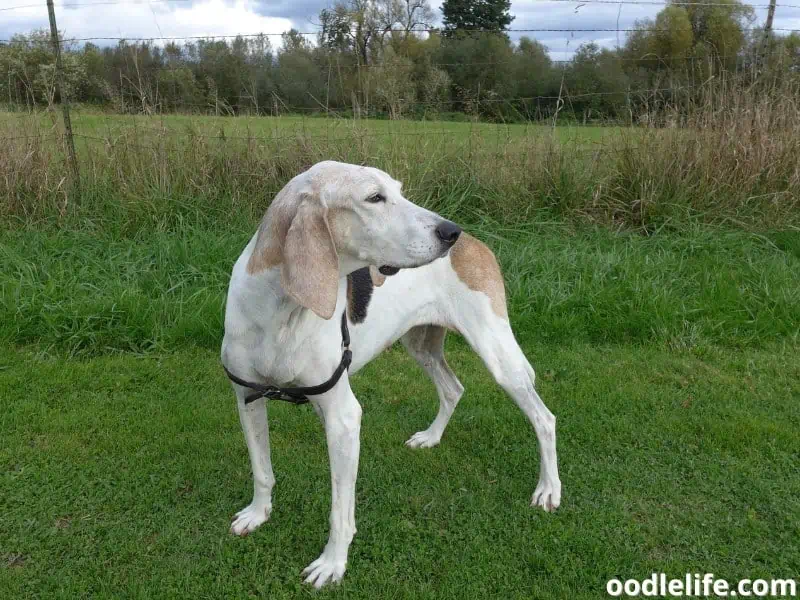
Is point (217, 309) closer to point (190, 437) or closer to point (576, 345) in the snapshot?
point (190, 437)

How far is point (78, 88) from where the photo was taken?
7.35m

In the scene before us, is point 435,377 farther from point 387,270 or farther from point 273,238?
point 273,238

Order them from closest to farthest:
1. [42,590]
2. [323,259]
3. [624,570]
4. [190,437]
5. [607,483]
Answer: [323,259] < [42,590] < [624,570] < [607,483] < [190,437]

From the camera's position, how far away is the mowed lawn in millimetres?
2840

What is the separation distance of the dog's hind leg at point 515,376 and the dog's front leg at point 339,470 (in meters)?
0.86

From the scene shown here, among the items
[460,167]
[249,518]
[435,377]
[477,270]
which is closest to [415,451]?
[435,377]

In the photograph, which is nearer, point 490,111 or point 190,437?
point 190,437

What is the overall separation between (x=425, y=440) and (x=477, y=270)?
3.80 feet

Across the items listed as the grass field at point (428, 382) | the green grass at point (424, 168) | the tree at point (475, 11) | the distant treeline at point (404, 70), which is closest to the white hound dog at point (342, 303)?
the grass field at point (428, 382)

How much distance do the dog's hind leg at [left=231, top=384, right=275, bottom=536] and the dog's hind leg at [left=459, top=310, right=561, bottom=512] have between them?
1.10 meters

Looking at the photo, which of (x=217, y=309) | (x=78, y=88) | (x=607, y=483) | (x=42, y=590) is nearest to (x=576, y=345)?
(x=607, y=483)

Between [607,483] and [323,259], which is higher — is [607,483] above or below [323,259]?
below

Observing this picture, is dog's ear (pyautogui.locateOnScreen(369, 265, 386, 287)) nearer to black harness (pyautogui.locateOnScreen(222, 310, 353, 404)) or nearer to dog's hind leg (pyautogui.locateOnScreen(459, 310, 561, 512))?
black harness (pyautogui.locateOnScreen(222, 310, 353, 404))

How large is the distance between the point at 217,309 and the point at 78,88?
406 cm
